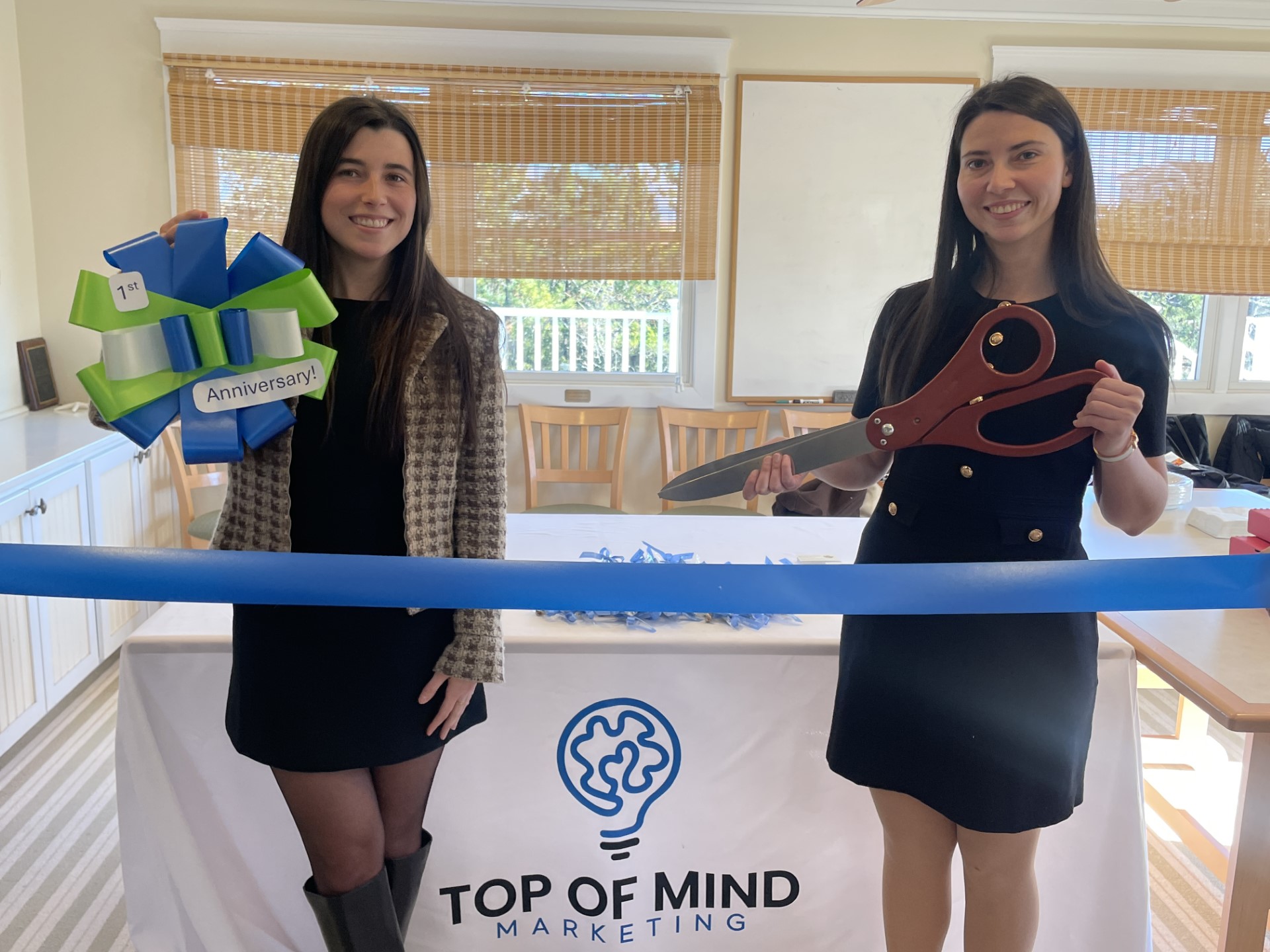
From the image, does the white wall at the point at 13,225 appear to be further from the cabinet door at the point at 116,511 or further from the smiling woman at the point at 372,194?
the smiling woman at the point at 372,194

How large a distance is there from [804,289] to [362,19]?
1980mm

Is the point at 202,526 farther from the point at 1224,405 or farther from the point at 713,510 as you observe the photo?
the point at 1224,405

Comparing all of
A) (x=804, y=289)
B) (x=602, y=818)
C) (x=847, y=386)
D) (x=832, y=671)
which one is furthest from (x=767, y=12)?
(x=602, y=818)

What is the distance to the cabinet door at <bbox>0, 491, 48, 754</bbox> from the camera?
241cm

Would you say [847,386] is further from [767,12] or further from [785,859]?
[785,859]

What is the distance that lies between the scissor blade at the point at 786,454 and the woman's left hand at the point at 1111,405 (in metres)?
0.18

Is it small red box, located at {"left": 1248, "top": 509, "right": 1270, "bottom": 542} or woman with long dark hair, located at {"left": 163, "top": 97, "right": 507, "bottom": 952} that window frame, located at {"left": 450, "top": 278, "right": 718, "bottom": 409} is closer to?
small red box, located at {"left": 1248, "top": 509, "right": 1270, "bottom": 542}

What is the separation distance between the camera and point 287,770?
3.63ft

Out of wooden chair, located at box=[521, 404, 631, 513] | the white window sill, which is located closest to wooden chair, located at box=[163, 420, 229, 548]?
wooden chair, located at box=[521, 404, 631, 513]

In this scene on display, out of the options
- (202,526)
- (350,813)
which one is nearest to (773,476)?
(350,813)

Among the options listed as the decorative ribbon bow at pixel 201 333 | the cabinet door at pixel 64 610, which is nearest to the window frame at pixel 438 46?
the cabinet door at pixel 64 610

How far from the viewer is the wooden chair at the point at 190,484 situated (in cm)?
315

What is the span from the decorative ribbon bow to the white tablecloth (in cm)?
82

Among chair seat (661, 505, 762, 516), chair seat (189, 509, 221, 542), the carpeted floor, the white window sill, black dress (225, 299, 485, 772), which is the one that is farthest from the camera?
the white window sill
